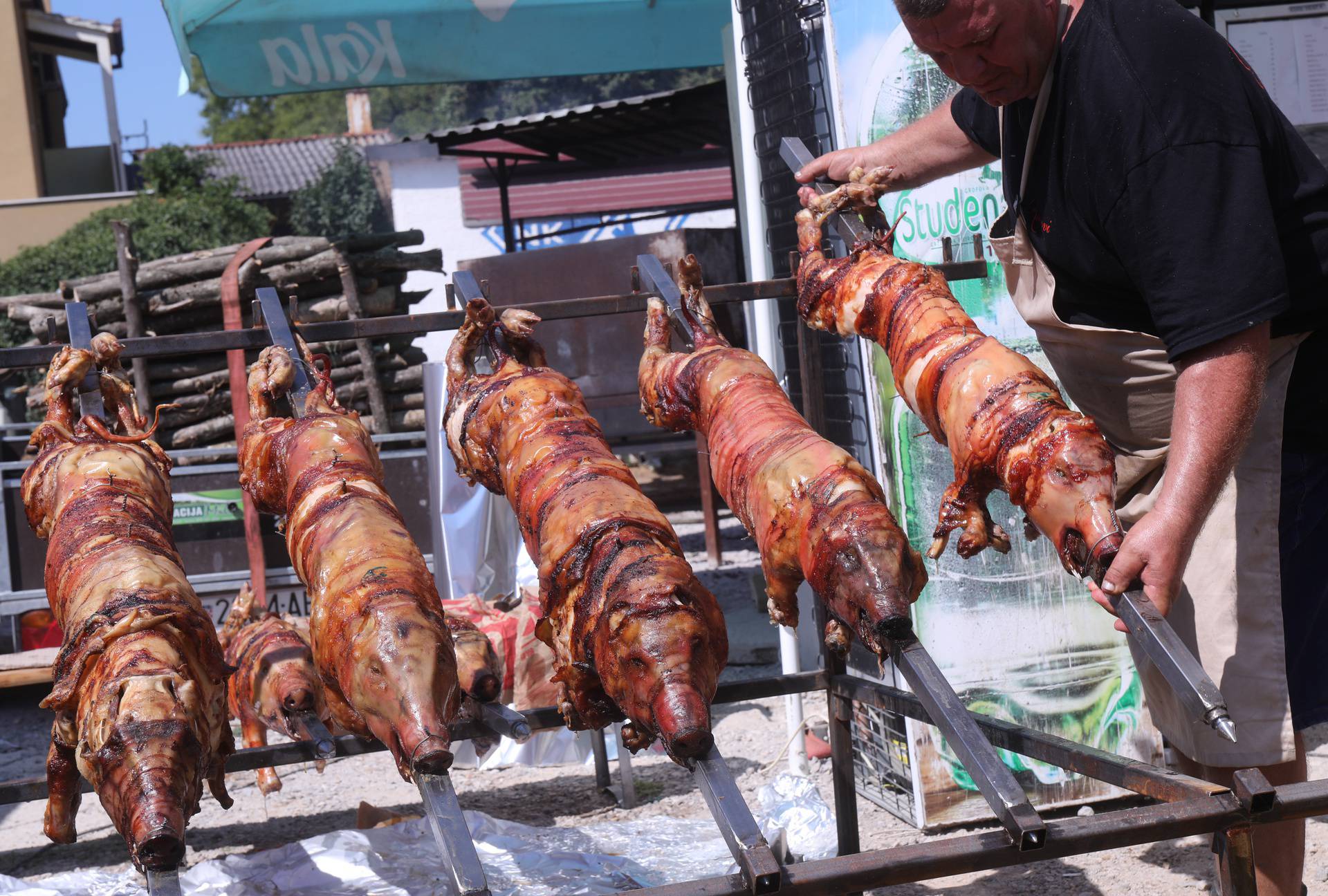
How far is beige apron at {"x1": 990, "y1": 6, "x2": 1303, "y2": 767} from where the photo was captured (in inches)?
94.8

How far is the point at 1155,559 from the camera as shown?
1915 millimetres

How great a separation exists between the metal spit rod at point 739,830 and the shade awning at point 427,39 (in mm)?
5073

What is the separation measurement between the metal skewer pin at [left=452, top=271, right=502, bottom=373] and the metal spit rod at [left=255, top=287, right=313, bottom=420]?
450 millimetres

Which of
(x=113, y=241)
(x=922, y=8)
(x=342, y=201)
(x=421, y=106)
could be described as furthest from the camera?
(x=421, y=106)

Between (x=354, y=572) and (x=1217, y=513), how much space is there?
1.85 m

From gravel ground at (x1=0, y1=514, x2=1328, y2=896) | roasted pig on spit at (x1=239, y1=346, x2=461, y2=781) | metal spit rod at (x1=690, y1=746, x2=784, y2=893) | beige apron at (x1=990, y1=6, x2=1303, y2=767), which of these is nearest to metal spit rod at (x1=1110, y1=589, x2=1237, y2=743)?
beige apron at (x1=990, y1=6, x2=1303, y2=767)

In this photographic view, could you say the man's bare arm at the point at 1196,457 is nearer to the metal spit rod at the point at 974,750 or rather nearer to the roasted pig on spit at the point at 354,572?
the metal spit rod at the point at 974,750

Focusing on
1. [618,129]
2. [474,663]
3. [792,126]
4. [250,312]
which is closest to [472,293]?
[474,663]

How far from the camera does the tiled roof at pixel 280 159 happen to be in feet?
108

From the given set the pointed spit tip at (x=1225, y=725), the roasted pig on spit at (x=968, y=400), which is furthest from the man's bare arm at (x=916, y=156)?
the pointed spit tip at (x=1225, y=725)

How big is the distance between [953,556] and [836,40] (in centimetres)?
198

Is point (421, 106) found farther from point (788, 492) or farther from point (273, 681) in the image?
point (788, 492)

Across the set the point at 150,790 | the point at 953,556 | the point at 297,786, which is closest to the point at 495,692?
the point at 150,790

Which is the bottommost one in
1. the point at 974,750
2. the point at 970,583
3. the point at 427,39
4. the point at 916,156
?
the point at 970,583
